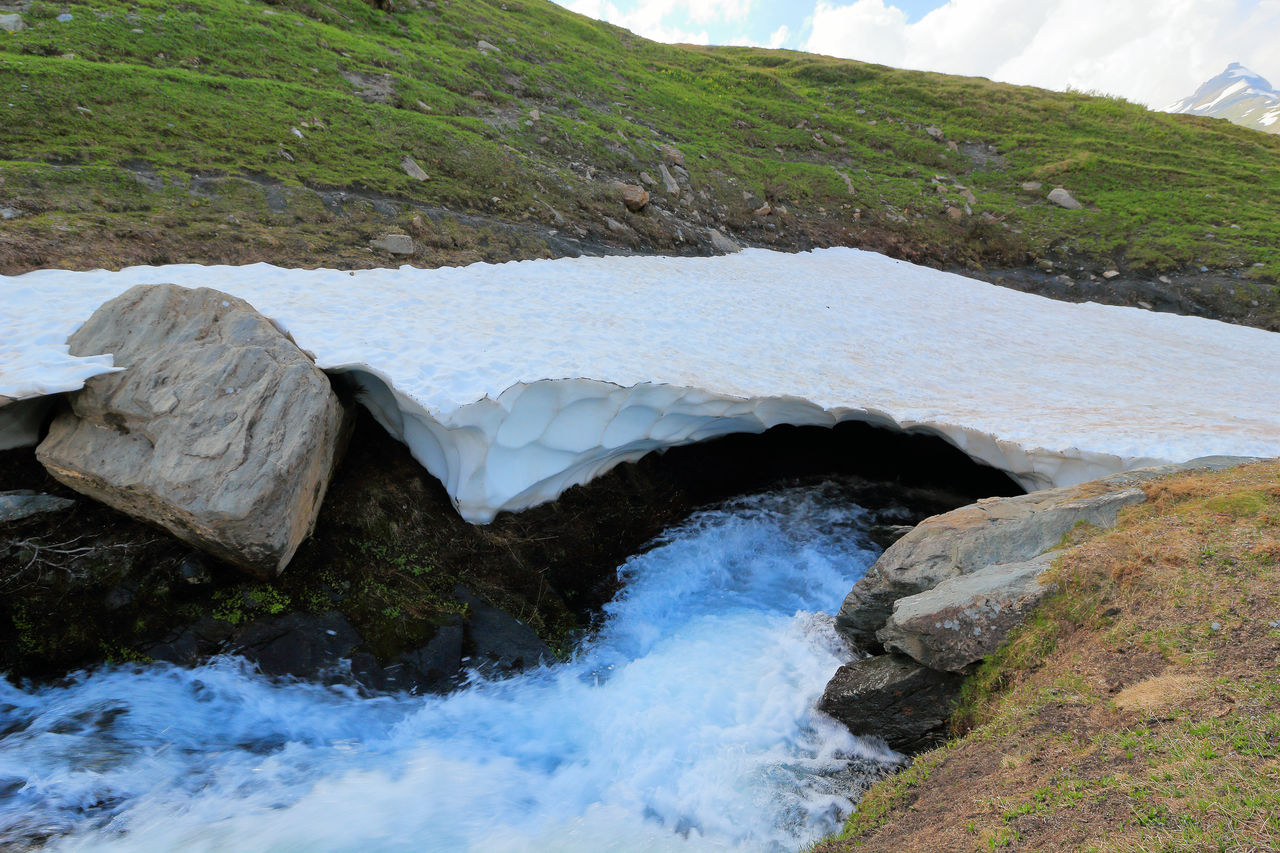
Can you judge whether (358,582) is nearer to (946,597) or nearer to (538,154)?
(946,597)

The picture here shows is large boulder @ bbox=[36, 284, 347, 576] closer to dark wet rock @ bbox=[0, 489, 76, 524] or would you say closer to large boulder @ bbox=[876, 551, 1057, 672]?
dark wet rock @ bbox=[0, 489, 76, 524]

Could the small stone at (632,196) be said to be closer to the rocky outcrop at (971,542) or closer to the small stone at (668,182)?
the small stone at (668,182)

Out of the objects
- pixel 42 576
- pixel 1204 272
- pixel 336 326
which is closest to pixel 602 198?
pixel 336 326

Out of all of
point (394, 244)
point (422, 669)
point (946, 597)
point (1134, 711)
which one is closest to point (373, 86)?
point (394, 244)

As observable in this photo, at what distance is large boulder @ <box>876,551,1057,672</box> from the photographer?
6.19 meters

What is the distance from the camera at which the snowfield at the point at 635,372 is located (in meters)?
8.55

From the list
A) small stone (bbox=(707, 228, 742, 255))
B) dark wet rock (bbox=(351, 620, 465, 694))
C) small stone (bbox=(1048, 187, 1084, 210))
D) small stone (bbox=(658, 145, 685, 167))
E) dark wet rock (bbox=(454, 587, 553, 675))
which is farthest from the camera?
small stone (bbox=(1048, 187, 1084, 210))

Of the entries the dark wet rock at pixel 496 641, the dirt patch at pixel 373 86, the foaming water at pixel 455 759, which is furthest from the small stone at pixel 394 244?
the foaming water at pixel 455 759

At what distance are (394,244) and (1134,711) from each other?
1470 cm

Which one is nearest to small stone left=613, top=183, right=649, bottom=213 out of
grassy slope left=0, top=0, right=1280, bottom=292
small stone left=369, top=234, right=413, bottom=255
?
grassy slope left=0, top=0, right=1280, bottom=292

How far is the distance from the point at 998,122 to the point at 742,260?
25025mm

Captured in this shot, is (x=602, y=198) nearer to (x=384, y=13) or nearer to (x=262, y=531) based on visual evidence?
(x=384, y=13)

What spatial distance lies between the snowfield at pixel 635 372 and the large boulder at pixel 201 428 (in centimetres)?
48

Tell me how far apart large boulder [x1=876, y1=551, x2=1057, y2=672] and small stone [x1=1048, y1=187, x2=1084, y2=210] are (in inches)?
1090
